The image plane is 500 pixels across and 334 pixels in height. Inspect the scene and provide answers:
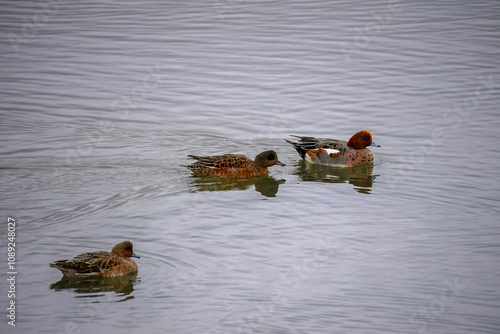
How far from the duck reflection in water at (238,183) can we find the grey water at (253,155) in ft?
0.26

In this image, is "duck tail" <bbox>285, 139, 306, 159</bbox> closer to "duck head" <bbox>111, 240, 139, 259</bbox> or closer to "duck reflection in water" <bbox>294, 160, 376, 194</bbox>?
"duck reflection in water" <bbox>294, 160, 376, 194</bbox>

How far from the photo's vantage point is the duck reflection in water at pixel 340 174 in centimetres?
1563

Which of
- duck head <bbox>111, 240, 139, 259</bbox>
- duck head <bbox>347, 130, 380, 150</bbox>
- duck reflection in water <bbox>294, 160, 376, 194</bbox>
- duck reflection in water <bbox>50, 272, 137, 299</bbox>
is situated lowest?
duck reflection in water <bbox>50, 272, 137, 299</bbox>

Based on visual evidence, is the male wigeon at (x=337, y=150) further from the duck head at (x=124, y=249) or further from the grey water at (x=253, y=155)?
the duck head at (x=124, y=249)

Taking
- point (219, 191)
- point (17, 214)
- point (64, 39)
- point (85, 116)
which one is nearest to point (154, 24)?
point (64, 39)

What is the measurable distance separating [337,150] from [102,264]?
718 centimetres

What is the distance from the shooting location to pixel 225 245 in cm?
1190

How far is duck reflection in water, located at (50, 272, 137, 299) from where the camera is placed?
10.5 meters

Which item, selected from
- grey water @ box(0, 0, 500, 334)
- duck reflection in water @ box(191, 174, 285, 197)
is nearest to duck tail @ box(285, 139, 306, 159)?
grey water @ box(0, 0, 500, 334)

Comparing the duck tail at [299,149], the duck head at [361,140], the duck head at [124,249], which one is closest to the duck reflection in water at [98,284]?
the duck head at [124,249]

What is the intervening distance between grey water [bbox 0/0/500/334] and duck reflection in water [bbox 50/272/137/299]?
50 mm

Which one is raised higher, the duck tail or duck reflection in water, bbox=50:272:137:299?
the duck tail

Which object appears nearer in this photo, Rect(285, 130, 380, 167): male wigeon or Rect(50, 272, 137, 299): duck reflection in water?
Rect(50, 272, 137, 299): duck reflection in water

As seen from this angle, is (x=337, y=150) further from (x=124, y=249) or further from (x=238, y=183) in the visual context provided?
(x=124, y=249)
